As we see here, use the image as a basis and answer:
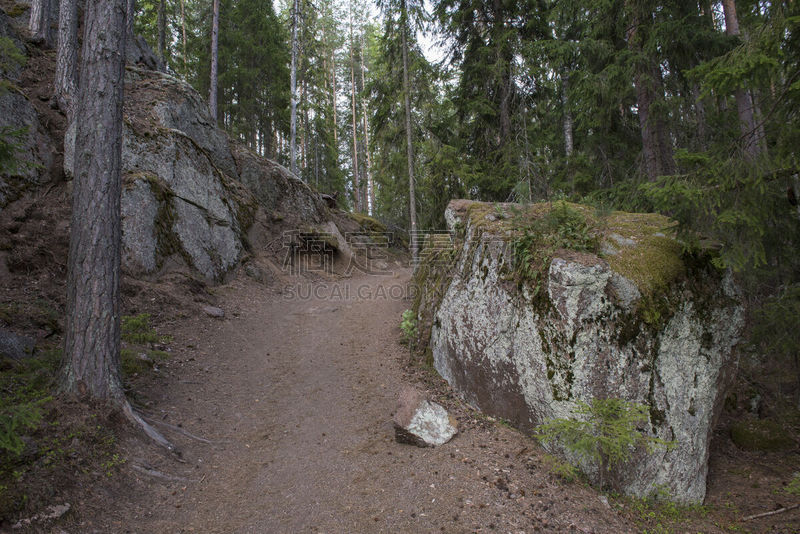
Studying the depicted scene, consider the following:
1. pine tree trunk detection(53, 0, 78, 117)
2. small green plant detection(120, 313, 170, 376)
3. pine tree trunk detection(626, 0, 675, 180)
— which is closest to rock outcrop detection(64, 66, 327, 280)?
pine tree trunk detection(53, 0, 78, 117)

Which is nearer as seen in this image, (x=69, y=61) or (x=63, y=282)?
(x=63, y=282)

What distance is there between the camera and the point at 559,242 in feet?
16.9

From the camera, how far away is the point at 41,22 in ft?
39.8

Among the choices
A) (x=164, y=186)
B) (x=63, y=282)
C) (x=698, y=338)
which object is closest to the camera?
→ (x=698, y=338)

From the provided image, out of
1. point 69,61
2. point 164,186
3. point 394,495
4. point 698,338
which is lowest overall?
point 394,495

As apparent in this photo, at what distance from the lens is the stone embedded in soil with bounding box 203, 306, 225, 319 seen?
8875 mm

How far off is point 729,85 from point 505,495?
5300mm

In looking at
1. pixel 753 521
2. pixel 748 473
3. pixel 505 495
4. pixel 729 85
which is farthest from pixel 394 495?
pixel 729 85

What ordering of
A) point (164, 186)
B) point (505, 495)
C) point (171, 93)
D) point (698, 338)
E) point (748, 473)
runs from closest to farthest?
1. point (505, 495)
2. point (698, 338)
3. point (748, 473)
4. point (164, 186)
5. point (171, 93)

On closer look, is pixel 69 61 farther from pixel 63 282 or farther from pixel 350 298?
pixel 350 298

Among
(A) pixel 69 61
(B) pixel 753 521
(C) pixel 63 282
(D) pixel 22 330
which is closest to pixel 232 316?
(C) pixel 63 282

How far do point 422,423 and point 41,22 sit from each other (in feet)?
56.8

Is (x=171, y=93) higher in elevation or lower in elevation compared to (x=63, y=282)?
higher

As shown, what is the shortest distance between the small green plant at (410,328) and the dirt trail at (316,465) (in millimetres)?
372
